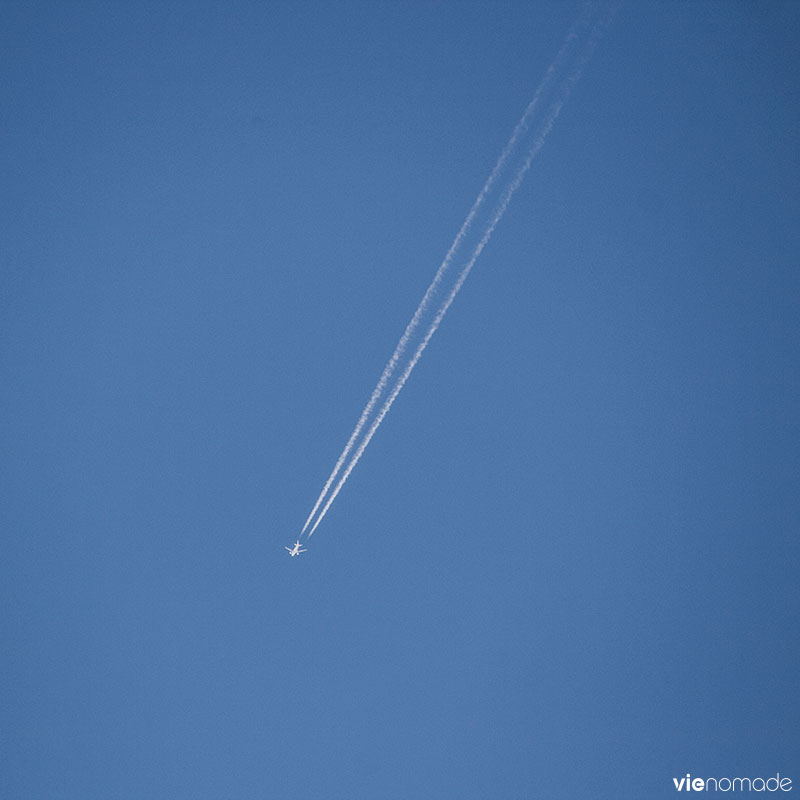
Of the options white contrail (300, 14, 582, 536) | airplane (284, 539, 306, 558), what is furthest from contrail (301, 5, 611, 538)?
airplane (284, 539, 306, 558)

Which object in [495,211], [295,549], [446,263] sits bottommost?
[295,549]

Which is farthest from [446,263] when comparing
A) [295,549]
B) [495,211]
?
[295,549]

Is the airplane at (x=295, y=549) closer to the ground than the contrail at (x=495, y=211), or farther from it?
Answer: closer to the ground

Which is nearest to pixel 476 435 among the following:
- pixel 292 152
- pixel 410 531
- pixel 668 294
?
pixel 410 531

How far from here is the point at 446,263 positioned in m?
4.64

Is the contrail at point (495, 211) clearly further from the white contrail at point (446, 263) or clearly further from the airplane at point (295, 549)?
the airplane at point (295, 549)

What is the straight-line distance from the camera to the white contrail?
4.59 metres

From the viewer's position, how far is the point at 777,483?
15.5ft

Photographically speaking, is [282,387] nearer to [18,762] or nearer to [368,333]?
[368,333]

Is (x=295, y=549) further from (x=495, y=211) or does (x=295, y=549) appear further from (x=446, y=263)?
(x=495, y=211)

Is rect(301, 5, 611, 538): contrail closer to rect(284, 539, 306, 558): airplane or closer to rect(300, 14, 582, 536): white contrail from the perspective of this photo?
rect(300, 14, 582, 536): white contrail

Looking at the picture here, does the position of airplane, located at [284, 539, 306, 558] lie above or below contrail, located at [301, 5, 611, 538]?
below

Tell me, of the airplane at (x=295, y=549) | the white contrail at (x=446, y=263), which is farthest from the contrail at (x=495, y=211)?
the airplane at (x=295, y=549)

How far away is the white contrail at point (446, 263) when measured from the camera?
4586mm
